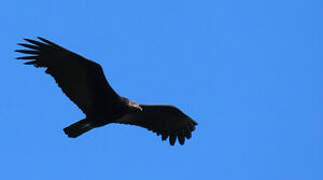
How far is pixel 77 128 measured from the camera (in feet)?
56.5

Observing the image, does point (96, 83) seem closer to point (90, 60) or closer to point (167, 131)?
point (90, 60)

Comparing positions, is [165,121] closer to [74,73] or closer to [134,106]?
[134,106]

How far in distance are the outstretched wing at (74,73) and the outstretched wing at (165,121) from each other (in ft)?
4.98

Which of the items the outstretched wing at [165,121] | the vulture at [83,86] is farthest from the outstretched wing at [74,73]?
the outstretched wing at [165,121]

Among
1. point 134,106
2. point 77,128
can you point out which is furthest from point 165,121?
point 77,128

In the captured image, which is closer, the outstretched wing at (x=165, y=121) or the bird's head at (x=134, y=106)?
the bird's head at (x=134, y=106)

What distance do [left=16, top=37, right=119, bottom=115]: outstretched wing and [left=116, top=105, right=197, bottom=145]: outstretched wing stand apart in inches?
59.7

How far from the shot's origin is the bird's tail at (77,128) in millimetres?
17234

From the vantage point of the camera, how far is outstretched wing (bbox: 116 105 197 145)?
1878 centimetres

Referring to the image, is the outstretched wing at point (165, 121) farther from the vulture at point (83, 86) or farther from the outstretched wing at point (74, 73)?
the outstretched wing at point (74, 73)

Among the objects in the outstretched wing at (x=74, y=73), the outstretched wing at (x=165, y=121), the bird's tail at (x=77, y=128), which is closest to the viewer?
the outstretched wing at (x=74, y=73)

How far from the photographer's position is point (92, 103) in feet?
57.1

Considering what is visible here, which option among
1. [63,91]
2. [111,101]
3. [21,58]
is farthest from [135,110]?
[21,58]

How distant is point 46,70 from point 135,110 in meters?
2.22
